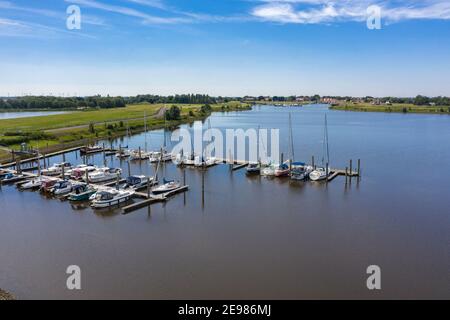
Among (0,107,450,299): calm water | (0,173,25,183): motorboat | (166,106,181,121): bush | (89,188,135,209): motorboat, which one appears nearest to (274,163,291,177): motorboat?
(0,107,450,299): calm water

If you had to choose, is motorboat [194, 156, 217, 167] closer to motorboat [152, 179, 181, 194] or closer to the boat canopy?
motorboat [152, 179, 181, 194]

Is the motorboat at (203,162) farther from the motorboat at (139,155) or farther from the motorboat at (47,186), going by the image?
the motorboat at (47,186)

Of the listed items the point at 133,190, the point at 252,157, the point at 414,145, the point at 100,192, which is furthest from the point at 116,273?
the point at 414,145

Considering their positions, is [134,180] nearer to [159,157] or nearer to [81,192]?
[81,192]

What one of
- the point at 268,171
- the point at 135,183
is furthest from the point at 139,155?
the point at 268,171
